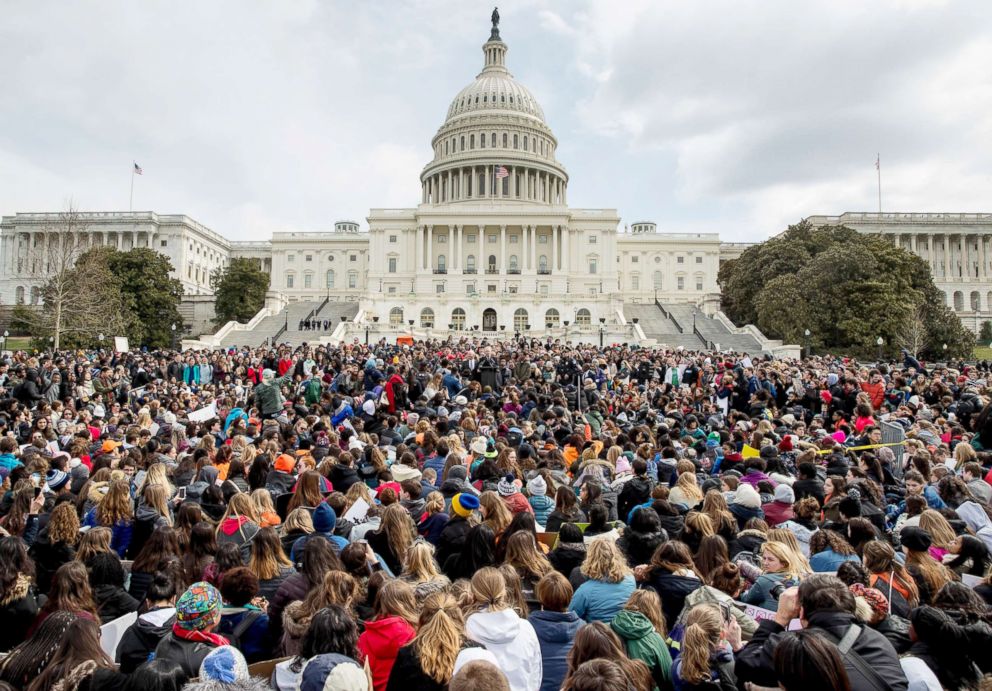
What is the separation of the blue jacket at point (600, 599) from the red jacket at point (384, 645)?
1452mm

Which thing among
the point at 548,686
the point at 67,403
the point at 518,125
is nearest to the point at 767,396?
the point at 548,686

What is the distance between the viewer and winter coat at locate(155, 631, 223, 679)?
14.4 ft

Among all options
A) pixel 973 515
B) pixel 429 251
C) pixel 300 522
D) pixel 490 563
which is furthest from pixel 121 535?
pixel 429 251

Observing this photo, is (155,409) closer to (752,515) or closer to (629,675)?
(752,515)

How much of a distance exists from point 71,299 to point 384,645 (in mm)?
52171

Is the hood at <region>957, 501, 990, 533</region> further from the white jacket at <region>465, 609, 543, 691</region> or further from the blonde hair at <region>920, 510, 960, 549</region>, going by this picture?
the white jacket at <region>465, 609, 543, 691</region>

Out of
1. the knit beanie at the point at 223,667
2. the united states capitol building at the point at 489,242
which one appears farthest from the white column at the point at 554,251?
the knit beanie at the point at 223,667

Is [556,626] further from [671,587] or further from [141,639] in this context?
[141,639]

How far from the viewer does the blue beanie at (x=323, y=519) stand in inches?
286

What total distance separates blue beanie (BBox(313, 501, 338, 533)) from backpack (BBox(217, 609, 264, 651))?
1846 mm

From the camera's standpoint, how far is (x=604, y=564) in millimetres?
5703

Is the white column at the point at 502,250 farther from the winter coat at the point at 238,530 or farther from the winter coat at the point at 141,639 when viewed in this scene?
the winter coat at the point at 141,639

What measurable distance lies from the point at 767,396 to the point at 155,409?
15.6m

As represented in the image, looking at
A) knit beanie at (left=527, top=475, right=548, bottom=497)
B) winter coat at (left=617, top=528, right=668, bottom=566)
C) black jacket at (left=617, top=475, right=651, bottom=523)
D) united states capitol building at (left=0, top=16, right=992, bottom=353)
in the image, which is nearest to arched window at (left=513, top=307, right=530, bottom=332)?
united states capitol building at (left=0, top=16, right=992, bottom=353)
